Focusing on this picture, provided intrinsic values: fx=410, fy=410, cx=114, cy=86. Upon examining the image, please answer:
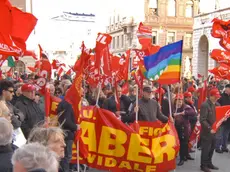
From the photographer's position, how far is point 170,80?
8156 millimetres

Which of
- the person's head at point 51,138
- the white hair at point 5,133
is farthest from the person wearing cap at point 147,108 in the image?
the white hair at point 5,133

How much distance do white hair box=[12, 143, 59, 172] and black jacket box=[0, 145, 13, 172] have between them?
102cm

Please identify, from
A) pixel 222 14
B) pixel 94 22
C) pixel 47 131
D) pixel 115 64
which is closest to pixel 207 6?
pixel 222 14

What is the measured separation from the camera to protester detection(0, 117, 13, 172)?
3.40 meters

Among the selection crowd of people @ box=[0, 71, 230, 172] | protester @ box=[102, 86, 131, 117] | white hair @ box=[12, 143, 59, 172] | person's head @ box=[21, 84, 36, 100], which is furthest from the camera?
protester @ box=[102, 86, 131, 117]

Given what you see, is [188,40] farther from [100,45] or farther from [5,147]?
[5,147]

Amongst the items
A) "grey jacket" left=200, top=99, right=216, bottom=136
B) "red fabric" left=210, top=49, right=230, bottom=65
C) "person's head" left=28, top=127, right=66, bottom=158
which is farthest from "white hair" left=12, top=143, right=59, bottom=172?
"red fabric" left=210, top=49, right=230, bottom=65

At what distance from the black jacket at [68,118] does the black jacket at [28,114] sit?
40 cm

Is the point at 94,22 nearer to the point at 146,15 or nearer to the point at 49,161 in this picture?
the point at 146,15

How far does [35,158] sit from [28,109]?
4477 mm

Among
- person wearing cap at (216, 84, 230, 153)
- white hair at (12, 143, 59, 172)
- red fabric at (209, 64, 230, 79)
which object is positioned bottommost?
person wearing cap at (216, 84, 230, 153)

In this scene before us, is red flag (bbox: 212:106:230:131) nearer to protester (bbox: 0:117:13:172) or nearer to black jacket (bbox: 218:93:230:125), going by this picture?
black jacket (bbox: 218:93:230:125)

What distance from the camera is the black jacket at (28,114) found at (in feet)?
21.6

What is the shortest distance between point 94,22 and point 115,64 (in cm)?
5951
